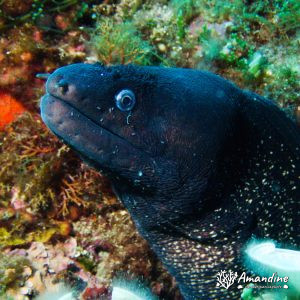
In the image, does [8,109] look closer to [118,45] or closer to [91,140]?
[118,45]

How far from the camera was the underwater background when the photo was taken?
151 inches

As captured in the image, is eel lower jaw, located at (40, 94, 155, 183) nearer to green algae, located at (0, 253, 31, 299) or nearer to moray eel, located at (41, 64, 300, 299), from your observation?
moray eel, located at (41, 64, 300, 299)

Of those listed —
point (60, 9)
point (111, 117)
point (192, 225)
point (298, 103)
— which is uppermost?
point (60, 9)

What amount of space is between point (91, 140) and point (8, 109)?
2.20m

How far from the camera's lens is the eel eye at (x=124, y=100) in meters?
2.49

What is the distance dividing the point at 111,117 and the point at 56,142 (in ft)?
5.63

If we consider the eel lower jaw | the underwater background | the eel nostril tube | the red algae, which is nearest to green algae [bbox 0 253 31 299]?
the underwater background

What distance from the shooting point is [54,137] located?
396cm

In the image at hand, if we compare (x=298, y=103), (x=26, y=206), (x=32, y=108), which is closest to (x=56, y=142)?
(x=32, y=108)

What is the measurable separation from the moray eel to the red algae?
182cm

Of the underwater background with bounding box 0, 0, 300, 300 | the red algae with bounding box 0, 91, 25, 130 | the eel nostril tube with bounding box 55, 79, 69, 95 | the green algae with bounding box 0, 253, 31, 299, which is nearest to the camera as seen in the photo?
the eel nostril tube with bounding box 55, 79, 69, 95

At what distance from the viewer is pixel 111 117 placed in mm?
2496

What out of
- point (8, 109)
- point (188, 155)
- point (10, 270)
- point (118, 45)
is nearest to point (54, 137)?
point (8, 109)

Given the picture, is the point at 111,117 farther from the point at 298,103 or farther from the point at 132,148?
the point at 298,103
